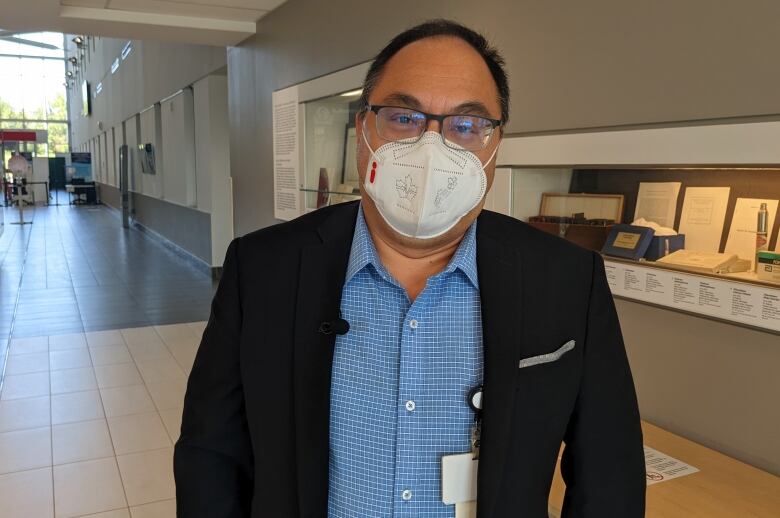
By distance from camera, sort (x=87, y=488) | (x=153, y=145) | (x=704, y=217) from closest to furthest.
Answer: (x=704, y=217) < (x=87, y=488) < (x=153, y=145)

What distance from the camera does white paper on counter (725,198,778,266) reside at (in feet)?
6.99

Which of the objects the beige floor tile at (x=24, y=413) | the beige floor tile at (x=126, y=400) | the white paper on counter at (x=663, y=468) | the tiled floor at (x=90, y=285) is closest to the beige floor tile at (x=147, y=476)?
the beige floor tile at (x=126, y=400)

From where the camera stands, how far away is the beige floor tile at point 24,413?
457cm

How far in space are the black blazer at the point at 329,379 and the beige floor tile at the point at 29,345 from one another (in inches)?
230

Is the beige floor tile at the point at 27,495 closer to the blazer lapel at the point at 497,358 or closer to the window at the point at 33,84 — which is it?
the blazer lapel at the point at 497,358

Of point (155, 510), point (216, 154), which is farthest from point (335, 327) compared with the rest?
point (216, 154)

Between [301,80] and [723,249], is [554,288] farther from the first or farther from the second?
[301,80]

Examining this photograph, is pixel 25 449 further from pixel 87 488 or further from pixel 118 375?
pixel 118 375

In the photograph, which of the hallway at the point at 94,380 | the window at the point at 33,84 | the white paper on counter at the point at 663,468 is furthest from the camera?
the window at the point at 33,84

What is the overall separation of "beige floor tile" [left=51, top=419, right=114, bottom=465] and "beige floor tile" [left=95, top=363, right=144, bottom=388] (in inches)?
31.5

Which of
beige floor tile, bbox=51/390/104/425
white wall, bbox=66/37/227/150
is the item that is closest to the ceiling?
white wall, bbox=66/37/227/150

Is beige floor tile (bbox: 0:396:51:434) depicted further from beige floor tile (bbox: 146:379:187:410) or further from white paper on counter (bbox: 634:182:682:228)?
white paper on counter (bbox: 634:182:682:228)

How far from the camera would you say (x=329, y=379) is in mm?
1168

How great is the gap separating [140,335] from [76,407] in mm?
2081
